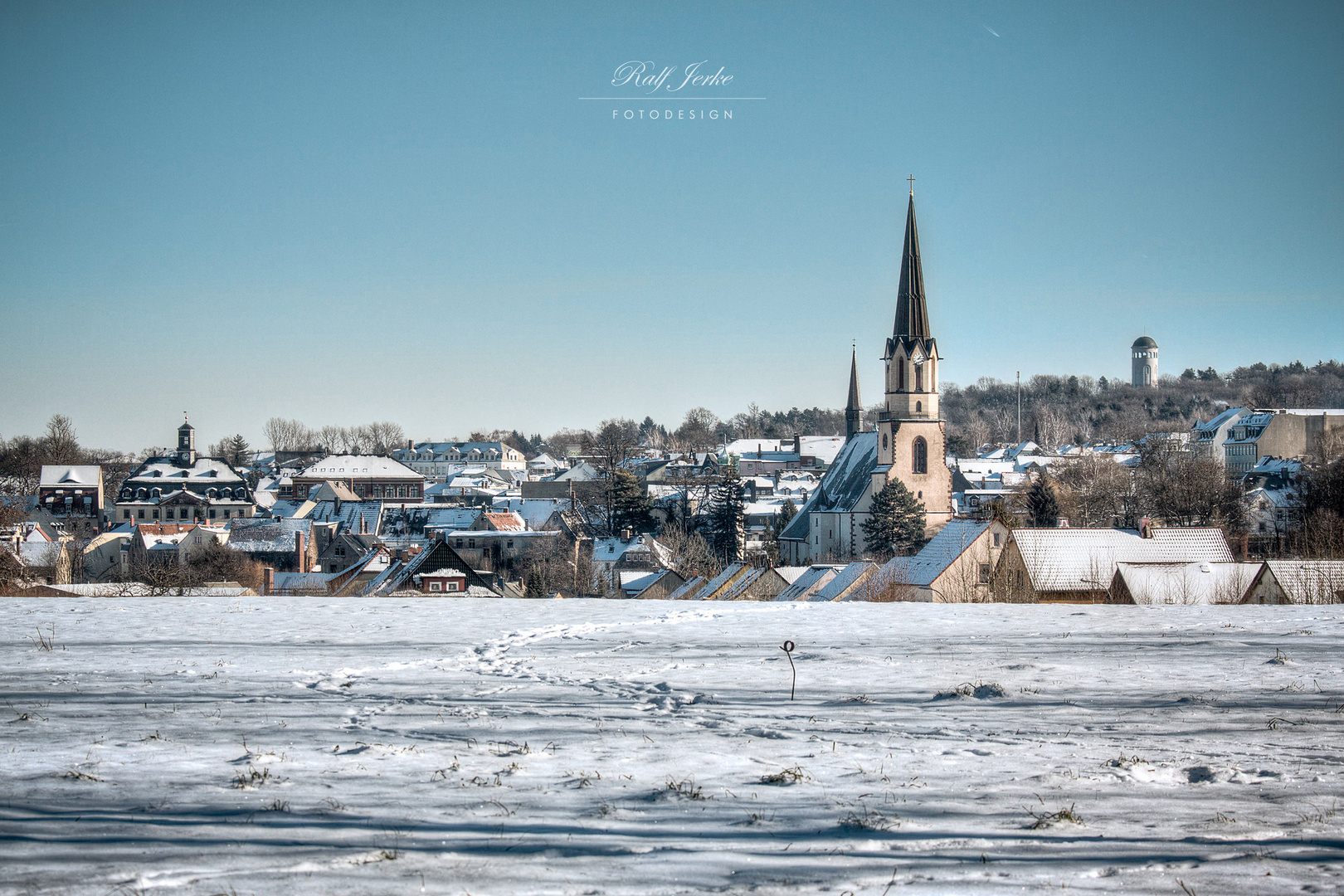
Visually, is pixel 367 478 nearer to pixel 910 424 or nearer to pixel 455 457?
pixel 455 457

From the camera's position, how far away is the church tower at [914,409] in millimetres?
55906

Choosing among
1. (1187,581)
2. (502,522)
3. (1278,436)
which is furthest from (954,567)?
(1278,436)

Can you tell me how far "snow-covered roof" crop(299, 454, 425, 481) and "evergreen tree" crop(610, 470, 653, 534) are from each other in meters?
46.5

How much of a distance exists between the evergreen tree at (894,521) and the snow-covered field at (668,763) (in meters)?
41.3

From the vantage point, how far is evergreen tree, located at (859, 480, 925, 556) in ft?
173

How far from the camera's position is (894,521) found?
5297cm

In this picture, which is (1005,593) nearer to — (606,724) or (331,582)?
(606,724)

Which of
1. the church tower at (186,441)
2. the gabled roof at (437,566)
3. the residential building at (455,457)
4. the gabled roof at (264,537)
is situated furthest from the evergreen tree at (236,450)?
the gabled roof at (437,566)

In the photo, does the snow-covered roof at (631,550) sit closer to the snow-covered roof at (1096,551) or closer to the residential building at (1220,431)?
the snow-covered roof at (1096,551)

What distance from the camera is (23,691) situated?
8414 mm

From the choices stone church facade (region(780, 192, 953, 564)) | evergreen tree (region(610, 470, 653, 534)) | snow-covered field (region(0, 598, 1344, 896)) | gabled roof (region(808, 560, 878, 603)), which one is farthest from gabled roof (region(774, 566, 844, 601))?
evergreen tree (region(610, 470, 653, 534))

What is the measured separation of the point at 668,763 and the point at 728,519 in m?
58.8

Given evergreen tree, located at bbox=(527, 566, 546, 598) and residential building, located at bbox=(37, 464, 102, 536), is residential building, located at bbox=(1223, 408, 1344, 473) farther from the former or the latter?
residential building, located at bbox=(37, 464, 102, 536)

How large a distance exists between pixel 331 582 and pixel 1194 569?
3193 cm
